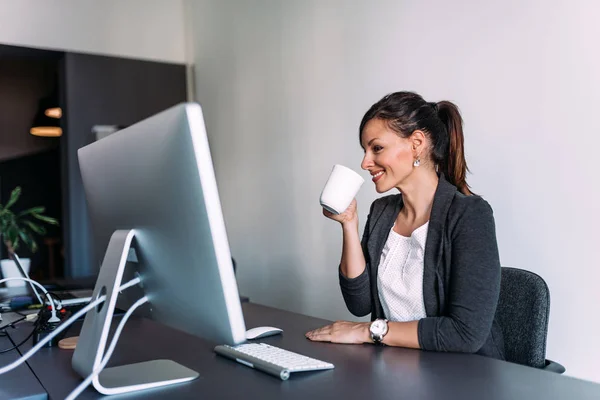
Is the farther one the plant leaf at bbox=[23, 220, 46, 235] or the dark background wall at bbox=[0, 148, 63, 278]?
the dark background wall at bbox=[0, 148, 63, 278]

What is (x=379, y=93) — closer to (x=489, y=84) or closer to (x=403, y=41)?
(x=403, y=41)

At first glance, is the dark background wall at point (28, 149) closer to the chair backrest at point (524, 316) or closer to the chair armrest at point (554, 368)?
the chair backrest at point (524, 316)

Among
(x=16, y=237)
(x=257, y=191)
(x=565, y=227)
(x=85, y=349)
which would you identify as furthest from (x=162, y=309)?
(x=16, y=237)

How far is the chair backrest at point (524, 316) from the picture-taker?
4.57 ft

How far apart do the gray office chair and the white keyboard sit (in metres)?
0.59

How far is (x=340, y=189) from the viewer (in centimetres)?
130

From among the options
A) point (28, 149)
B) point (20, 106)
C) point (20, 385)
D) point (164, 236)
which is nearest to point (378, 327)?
point (164, 236)

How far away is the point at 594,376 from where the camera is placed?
5.47 feet

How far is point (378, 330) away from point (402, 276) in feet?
0.88

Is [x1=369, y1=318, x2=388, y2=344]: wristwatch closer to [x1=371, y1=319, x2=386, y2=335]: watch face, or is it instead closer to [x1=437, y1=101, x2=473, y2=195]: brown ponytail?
[x1=371, y1=319, x2=386, y2=335]: watch face

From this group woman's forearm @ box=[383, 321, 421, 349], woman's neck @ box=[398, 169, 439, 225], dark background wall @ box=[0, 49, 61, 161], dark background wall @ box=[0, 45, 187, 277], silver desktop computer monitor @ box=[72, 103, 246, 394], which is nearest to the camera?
silver desktop computer monitor @ box=[72, 103, 246, 394]

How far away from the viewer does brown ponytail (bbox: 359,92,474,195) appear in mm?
1533

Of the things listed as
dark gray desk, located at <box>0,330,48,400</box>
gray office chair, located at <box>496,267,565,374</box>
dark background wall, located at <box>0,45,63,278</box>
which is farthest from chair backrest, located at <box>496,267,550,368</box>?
dark background wall, located at <box>0,45,63,278</box>

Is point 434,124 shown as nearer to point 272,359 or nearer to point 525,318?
point 525,318
